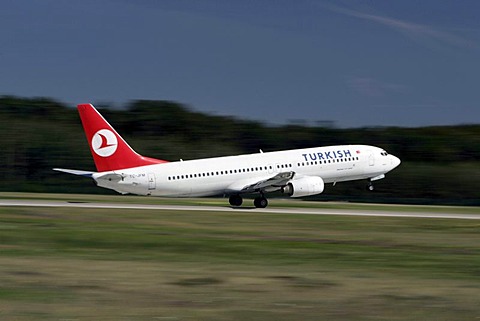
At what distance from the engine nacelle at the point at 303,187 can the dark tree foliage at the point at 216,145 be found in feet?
58.5

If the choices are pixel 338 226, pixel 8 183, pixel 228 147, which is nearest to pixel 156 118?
pixel 228 147

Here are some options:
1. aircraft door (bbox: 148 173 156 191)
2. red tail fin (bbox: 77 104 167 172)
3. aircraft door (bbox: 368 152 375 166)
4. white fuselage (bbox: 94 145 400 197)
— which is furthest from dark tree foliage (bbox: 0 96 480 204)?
red tail fin (bbox: 77 104 167 172)

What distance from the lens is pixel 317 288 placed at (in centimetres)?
2008

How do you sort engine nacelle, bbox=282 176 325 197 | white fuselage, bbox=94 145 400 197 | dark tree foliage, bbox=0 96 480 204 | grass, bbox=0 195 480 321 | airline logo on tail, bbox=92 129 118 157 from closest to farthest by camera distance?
grass, bbox=0 195 480 321
airline logo on tail, bbox=92 129 118 157
white fuselage, bbox=94 145 400 197
engine nacelle, bbox=282 176 325 197
dark tree foliage, bbox=0 96 480 204

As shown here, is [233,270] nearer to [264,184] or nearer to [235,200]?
[264,184]

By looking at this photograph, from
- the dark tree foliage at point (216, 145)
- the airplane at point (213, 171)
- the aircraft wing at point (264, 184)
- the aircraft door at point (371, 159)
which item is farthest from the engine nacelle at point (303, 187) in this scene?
the dark tree foliage at point (216, 145)

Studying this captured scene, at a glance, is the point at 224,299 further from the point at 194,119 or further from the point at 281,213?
the point at 194,119

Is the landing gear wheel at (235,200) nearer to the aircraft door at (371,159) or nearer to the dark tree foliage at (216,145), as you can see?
the aircraft door at (371,159)

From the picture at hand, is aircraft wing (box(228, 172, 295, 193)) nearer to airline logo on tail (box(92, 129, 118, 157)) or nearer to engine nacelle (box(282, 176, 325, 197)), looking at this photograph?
engine nacelle (box(282, 176, 325, 197))

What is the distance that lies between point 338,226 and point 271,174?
663 inches

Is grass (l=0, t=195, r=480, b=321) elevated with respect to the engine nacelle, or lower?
lower

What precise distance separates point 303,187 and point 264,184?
2.46 m

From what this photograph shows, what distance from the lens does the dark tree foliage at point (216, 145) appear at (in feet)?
284

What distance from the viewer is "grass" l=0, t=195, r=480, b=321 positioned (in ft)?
56.0
